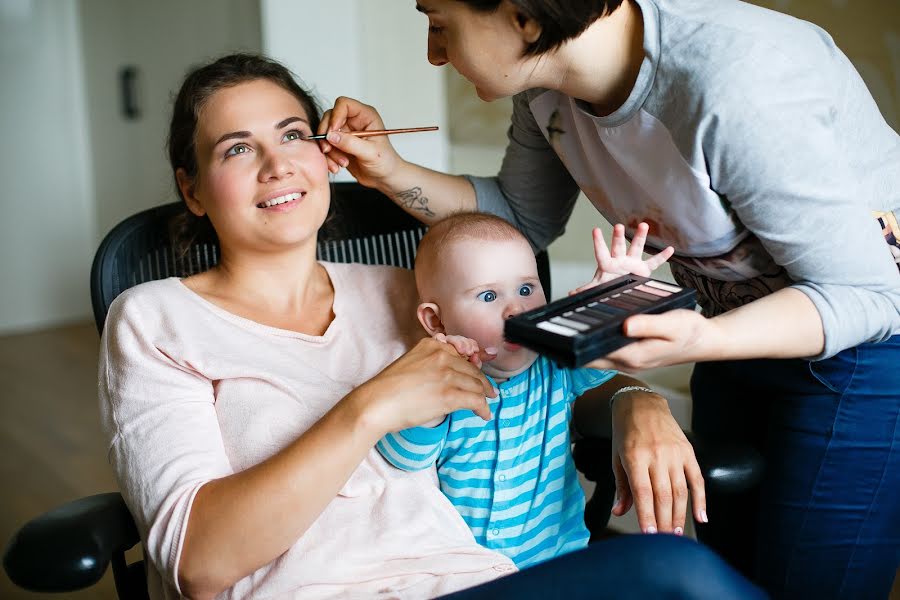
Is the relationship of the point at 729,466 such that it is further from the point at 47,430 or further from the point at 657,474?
the point at 47,430

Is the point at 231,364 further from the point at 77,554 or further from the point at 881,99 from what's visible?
the point at 881,99

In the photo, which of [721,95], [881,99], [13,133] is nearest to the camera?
[721,95]

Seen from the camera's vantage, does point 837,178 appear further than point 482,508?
No

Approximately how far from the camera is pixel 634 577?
959 millimetres

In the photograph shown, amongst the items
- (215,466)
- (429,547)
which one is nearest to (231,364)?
(215,466)

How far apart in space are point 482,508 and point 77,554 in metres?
0.56

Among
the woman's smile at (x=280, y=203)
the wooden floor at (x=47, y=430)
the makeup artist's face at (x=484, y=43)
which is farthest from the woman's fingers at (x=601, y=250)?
the wooden floor at (x=47, y=430)

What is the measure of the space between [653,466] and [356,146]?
71 centimetres

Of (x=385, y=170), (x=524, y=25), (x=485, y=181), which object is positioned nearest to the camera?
(x=524, y=25)

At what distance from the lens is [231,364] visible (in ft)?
4.47

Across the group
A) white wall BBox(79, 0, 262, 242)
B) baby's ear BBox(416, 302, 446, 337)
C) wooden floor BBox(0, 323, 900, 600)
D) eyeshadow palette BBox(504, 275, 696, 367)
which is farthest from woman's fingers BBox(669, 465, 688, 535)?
white wall BBox(79, 0, 262, 242)

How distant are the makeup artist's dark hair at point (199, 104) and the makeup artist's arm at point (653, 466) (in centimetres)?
74

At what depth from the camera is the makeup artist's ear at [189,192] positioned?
159 cm

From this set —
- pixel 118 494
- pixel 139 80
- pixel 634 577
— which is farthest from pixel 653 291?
pixel 139 80
